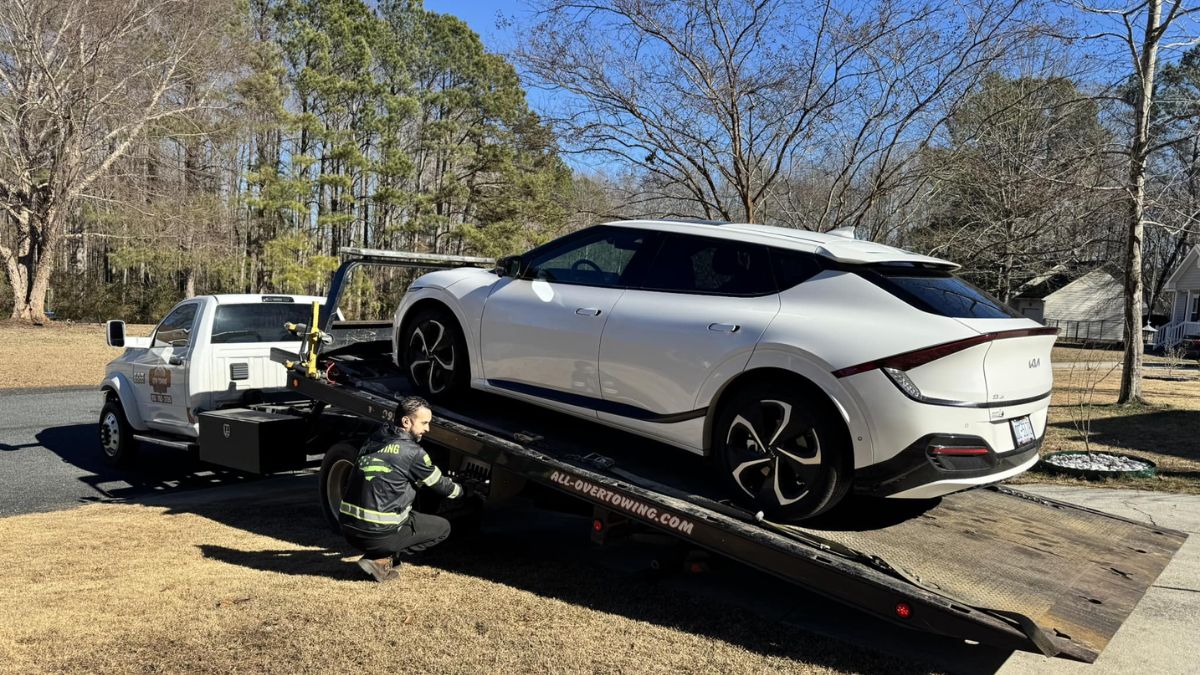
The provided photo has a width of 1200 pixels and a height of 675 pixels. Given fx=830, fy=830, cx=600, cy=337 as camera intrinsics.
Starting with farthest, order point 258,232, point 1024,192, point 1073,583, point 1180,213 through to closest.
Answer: point 258,232 < point 1024,192 < point 1180,213 < point 1073,583

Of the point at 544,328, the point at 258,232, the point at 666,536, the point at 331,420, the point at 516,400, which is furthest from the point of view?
the point at 258,232

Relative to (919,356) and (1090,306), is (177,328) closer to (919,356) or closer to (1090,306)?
(919,356)

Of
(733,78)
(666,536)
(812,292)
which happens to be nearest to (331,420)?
(666,536)

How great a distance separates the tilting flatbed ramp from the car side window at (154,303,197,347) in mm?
3559

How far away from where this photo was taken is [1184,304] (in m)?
41.2

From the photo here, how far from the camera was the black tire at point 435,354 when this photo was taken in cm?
561

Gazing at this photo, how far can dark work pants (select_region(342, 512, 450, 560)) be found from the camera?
479 centimetres

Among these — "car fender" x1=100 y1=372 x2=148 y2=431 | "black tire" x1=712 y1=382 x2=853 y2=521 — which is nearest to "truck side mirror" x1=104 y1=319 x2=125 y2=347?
"car fender" x1=100 y1=372 x2=148 y2=431

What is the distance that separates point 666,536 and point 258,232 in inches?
1323

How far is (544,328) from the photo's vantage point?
5000 mm

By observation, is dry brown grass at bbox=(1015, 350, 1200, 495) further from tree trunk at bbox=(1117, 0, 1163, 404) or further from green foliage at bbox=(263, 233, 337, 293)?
green foliage at bbox=(263, 233, 337, 293)

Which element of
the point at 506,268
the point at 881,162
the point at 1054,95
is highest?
the point at 1054,95

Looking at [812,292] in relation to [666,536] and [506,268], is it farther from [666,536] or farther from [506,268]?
[506,268]

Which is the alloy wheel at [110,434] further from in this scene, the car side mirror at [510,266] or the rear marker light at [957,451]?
the rear marker light at [957,451]
